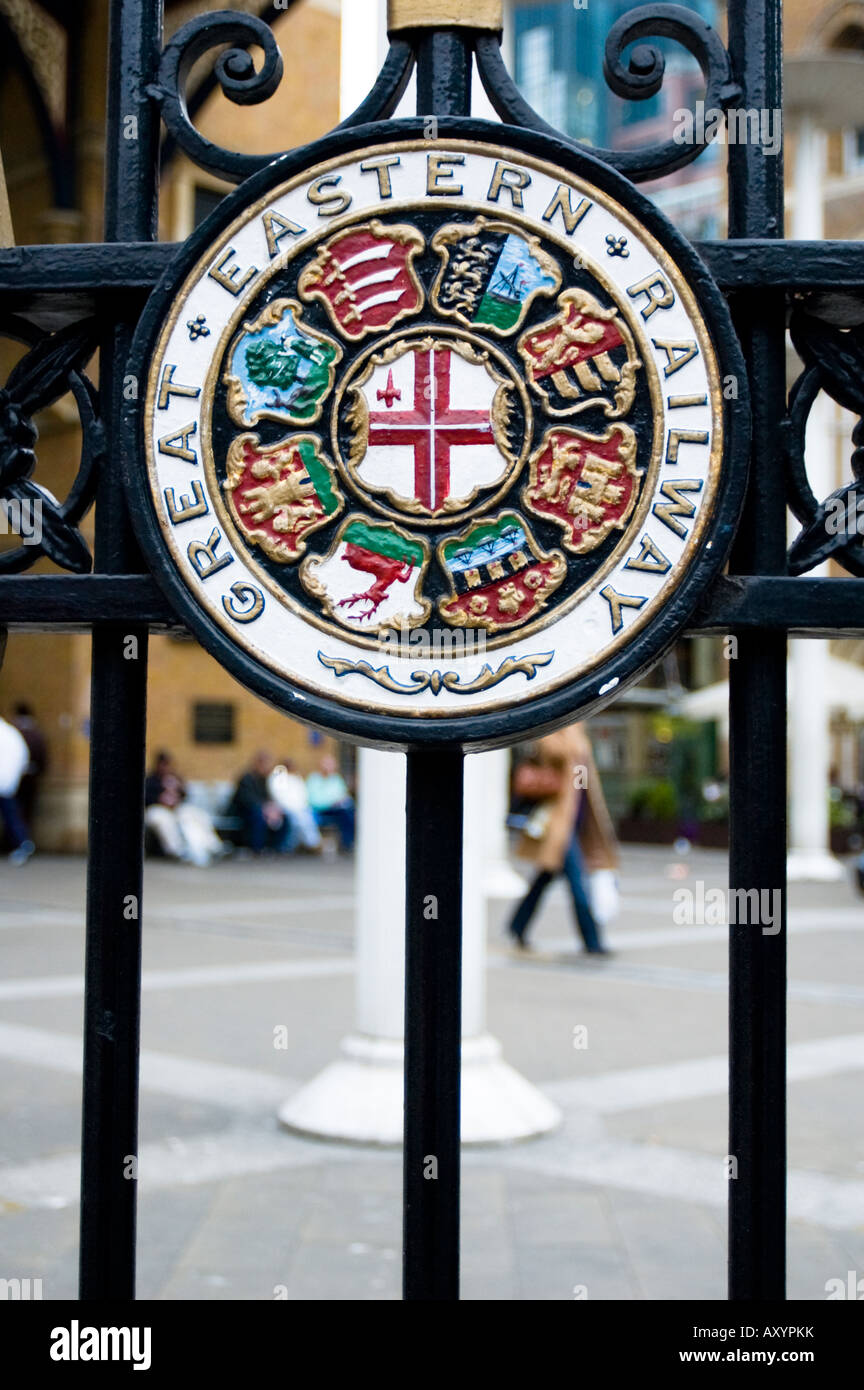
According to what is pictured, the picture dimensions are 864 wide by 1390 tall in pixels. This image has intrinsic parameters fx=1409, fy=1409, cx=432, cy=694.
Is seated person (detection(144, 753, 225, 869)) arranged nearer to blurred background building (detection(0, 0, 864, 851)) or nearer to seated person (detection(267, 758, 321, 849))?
blurred background building (detection(0, 0, 864, 851))

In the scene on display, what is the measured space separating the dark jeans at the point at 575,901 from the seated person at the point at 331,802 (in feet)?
39.5

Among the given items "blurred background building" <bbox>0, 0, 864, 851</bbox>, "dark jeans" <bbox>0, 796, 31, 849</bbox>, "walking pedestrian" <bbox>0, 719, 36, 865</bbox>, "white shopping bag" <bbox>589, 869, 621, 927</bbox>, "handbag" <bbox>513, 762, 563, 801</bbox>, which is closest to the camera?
"handbag" <bbox>513, 762, 563, 801</bbox>

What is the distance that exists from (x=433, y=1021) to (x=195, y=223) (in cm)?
1493

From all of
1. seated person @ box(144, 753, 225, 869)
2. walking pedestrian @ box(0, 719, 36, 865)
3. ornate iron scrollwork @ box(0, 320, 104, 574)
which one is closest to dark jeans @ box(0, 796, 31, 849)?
walking pedestrian @ box(0, 719, 36, 865)

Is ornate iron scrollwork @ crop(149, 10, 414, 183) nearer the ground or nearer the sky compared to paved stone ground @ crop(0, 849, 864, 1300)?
nearer the sky

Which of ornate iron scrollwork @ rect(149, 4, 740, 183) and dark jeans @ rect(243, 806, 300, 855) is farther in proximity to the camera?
dark jeans @ rect(243, 806, 300, 855)

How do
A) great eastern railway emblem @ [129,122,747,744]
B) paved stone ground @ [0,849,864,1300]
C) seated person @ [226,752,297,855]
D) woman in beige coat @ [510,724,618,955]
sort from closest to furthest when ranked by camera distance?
1. great eastern railway emblem @ [129,122,747,744]
2. paved stone ground @ [0,849,864,1300]
3. woman in beige coat @ [510,724,618,955]
4. seated person @ [226,752,297,855]

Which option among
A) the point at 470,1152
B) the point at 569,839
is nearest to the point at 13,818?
the point at 569,839

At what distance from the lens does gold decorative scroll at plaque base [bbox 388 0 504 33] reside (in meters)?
1.59

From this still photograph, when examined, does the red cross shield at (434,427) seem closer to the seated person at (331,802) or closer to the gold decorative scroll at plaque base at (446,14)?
the gold decorative scroll at plaque base at (446,14)

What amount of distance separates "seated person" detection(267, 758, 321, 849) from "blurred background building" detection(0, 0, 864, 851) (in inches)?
67.6

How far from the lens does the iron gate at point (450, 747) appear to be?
1549 millimetres

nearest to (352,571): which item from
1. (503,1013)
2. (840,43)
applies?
(503,1013)

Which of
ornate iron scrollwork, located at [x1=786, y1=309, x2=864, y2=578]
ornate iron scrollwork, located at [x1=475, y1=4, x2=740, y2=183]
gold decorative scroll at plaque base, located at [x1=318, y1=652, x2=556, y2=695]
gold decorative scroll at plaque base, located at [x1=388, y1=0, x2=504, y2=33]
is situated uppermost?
gold decorative scroll at plaque base, located at [x1=388, y1=0, x2=504, y2=33]
